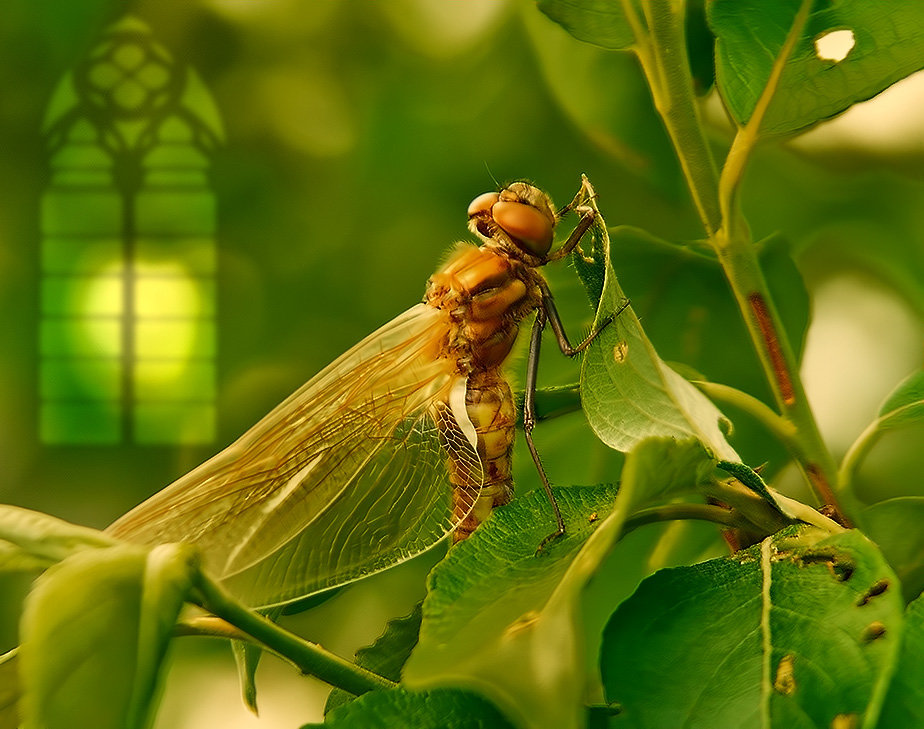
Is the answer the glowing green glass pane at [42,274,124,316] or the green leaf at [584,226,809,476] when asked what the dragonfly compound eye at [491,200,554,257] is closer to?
the green leaf at [584,226,809,476]

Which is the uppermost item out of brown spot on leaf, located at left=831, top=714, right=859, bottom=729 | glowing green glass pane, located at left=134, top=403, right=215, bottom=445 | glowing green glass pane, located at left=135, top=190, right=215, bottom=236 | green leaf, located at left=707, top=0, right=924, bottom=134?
glowing green glass pane, located at left=135, top=190, right=215, bottom=236

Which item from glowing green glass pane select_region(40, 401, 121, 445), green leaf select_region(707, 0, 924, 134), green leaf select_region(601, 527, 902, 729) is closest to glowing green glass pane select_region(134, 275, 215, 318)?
glowing green glass pane select_region(40, 401, 121, 445)

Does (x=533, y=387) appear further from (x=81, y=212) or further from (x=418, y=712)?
(x=81, y=212)

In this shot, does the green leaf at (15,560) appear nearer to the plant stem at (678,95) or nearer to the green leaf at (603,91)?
the plant stem at (678,95)

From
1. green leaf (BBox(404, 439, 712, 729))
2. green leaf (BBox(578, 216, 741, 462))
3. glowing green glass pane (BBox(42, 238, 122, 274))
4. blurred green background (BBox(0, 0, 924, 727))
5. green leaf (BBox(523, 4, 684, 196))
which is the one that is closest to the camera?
green leaf (BBox(404, 439, 712, 729))

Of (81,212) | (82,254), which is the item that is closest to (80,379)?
(82,254)

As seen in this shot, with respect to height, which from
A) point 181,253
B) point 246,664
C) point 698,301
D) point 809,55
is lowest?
point 246,664

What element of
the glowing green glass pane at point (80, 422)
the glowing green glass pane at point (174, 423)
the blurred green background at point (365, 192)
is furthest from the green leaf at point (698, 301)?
the glowing green glass pane at point (80, 422)

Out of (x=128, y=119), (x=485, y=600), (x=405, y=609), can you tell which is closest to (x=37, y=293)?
(x=128, y=119)
